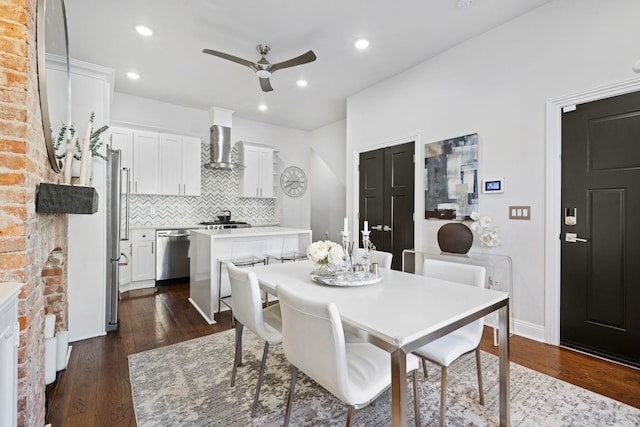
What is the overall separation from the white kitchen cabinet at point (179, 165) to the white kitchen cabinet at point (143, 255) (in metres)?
0.77

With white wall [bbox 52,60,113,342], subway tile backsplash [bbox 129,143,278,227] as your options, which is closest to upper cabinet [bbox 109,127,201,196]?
subway tile backsplash [bbox 129,143,278,227]

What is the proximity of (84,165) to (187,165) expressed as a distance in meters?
3.13

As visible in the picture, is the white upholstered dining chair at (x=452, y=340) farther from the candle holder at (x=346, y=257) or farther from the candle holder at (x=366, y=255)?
the candle holder at (x=346, y=257)

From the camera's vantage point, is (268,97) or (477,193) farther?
(268,97)

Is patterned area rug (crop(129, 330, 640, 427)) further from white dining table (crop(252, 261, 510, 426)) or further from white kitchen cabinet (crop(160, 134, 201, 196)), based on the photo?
white kitchen cabinet (crop(160, 134, 201, 196))

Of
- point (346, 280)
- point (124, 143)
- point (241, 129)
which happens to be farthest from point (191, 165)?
point (346, 280)

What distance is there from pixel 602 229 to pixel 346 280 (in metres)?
2.19

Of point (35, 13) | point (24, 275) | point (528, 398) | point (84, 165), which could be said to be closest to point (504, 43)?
point (528, 398)

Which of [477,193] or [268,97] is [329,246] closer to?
[477,193]

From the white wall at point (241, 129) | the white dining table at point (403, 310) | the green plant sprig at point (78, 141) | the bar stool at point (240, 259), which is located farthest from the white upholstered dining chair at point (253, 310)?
the white wall at point (241, 129)

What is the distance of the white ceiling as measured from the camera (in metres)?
2.70

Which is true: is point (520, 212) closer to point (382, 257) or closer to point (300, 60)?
point (382, 257)

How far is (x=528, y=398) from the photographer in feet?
6.27

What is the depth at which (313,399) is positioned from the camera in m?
1.90
